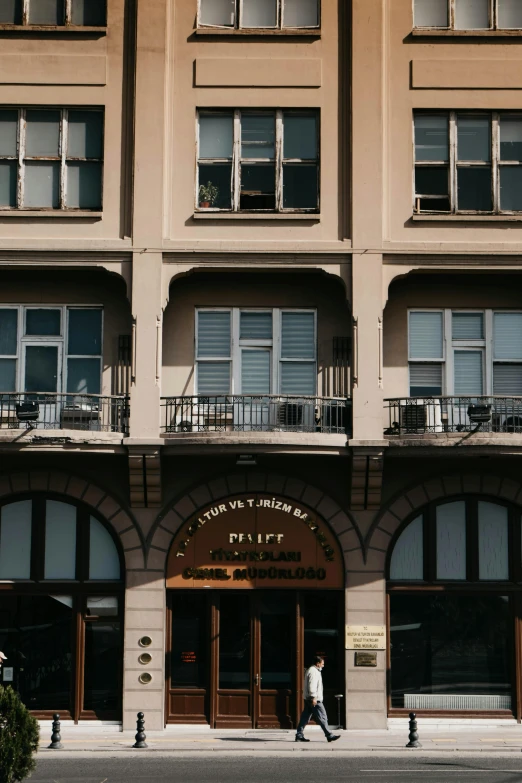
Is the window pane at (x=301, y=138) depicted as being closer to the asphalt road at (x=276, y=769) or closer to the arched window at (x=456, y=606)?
the arched window at (x=456, y=606)

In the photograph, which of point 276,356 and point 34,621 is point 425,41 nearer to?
point 276,356

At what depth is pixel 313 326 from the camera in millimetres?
31016

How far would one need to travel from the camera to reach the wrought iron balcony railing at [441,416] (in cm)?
2983

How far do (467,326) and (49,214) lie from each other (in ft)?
31.7

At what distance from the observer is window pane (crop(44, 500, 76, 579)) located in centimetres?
3025

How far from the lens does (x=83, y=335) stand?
1223 inches

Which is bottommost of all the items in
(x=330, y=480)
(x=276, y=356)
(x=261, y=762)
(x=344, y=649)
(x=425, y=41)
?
(x=261, y=762)

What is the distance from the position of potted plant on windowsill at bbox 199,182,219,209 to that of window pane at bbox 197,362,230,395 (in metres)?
3.55

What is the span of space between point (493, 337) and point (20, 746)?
15.8 m

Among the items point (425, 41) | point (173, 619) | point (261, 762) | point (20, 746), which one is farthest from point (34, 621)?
point (425, 41)

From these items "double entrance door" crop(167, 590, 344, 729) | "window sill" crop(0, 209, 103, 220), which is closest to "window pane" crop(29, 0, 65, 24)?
"window sill" crop(0, 209, 103, 220)

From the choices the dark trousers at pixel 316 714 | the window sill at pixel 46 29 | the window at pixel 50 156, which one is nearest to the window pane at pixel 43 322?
the window at pixel 50 156

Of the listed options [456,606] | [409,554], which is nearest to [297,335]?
[409,554]

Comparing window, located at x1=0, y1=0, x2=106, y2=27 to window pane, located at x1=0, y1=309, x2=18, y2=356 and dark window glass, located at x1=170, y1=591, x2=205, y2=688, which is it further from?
dark window glass, located at x1=170, y1=591, x2=205, y2=688
